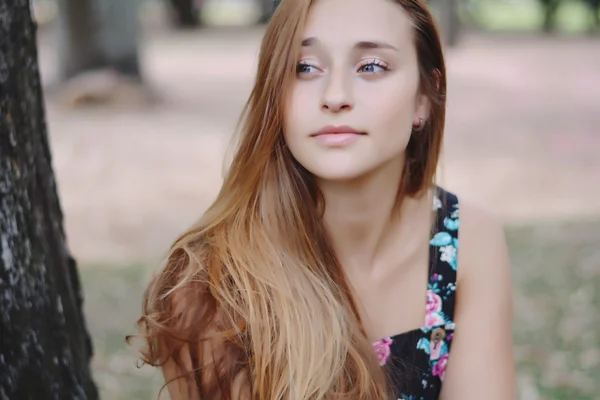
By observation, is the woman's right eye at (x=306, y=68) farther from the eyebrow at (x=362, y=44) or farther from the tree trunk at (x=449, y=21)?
the tree trunk at (x=449, y=21)

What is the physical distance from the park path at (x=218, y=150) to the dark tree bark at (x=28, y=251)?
0.87 metres

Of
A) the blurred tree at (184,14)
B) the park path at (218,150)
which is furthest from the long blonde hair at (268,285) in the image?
the blurred tree at (184,14)

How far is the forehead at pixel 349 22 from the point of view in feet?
6.09

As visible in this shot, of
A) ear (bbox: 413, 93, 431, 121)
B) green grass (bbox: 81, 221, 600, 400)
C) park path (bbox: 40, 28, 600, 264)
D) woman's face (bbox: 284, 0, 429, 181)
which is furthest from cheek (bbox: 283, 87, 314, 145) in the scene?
green grass (bbox: 81, 221, 600, 400)

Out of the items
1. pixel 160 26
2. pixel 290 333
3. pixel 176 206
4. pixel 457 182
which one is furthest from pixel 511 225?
pixel 160 26

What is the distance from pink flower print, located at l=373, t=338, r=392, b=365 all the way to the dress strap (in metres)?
0.12

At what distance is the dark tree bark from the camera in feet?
6.72

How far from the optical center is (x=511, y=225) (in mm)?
6270

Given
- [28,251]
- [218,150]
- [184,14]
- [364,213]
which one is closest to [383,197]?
[364,213]

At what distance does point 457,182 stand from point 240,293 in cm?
612

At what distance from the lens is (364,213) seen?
2.06 meters

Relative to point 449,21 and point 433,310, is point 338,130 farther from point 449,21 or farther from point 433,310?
point 449,21

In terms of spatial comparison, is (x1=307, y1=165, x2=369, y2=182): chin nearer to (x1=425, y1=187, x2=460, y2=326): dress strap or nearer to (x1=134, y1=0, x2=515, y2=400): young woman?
(x1=134, y1=0, x2=515, y2=400): young woman

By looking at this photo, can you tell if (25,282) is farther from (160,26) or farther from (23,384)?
(160,26)
